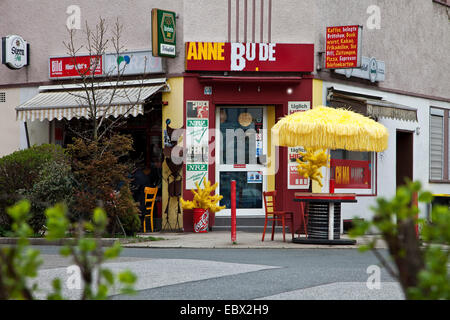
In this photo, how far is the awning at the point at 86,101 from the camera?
16625 mm

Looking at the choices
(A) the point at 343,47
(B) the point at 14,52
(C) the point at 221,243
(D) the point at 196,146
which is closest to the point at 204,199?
(D) the point at 196,146

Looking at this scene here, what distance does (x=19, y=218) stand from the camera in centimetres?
202

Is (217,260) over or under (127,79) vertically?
under

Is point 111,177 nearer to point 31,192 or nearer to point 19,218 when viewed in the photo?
point 31,192

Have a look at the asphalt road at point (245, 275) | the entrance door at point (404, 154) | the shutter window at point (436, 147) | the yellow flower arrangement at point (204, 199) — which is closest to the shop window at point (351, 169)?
the entrance door at point (404, 154)

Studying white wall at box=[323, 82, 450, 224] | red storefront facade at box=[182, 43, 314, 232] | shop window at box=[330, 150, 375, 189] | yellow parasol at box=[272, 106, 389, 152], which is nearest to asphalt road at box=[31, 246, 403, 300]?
yellow parasol at box=[272, 106, 389, 152]

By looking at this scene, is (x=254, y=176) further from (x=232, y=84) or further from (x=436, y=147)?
(x=436, y=147)

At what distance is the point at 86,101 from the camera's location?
17781 millimetres

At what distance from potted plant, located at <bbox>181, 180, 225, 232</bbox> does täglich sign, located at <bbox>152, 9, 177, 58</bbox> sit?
322cm

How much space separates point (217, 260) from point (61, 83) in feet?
34.6

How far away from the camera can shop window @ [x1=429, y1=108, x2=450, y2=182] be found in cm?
2195

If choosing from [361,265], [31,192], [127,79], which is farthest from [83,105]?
[361,265]
